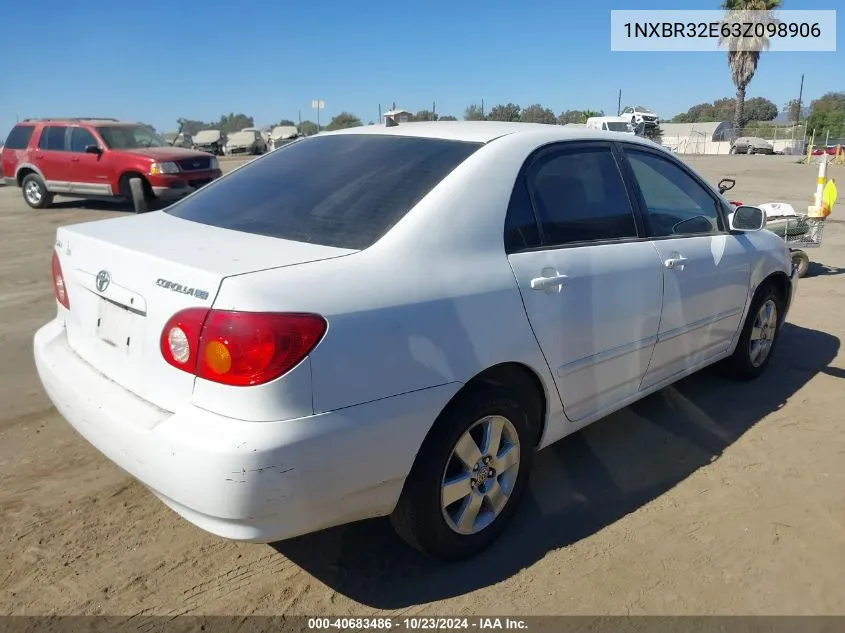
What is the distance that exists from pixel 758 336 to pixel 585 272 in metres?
2.26

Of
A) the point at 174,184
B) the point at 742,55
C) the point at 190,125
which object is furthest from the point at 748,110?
the point at 174,184

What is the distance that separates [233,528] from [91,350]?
0.99 m

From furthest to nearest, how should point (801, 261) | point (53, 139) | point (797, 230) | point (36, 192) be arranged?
1. point (36, 192)
2. point (53, 139)
3. point (801, 261)
4. point (797, 230)

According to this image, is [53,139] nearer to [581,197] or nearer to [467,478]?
[581,197]

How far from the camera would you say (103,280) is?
8.14ft

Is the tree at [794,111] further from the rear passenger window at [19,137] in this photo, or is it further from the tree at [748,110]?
the rear passenger window at [19,137]

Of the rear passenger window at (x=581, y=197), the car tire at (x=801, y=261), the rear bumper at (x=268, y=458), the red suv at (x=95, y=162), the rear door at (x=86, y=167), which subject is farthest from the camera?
the rear door at (x=86, y=167)

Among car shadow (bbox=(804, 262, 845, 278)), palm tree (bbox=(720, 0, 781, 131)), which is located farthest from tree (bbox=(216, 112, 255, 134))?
car shadow (bbox=(804, 262, 845, 278))

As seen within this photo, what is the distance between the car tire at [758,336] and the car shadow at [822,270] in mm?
3906

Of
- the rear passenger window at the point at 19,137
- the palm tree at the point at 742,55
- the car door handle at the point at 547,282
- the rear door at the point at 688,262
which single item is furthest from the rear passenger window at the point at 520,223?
the palm tree at the point at 742,55

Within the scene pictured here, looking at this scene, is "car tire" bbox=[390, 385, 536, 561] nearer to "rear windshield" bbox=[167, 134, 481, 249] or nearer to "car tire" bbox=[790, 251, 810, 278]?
"rear windshield" bbox=[167, 134, 481, 249]

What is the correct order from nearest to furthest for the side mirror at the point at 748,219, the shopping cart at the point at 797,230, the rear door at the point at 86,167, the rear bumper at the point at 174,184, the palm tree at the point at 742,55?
the side mirror at the point at 748,219, the shopping cart at the point at 797,230, the rear bumper at the point at 174,184, the rear door at the point at 86,167, the palm tree at the point at 742,55

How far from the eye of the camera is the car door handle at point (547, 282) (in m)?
2.72

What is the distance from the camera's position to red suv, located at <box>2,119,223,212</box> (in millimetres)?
13180
